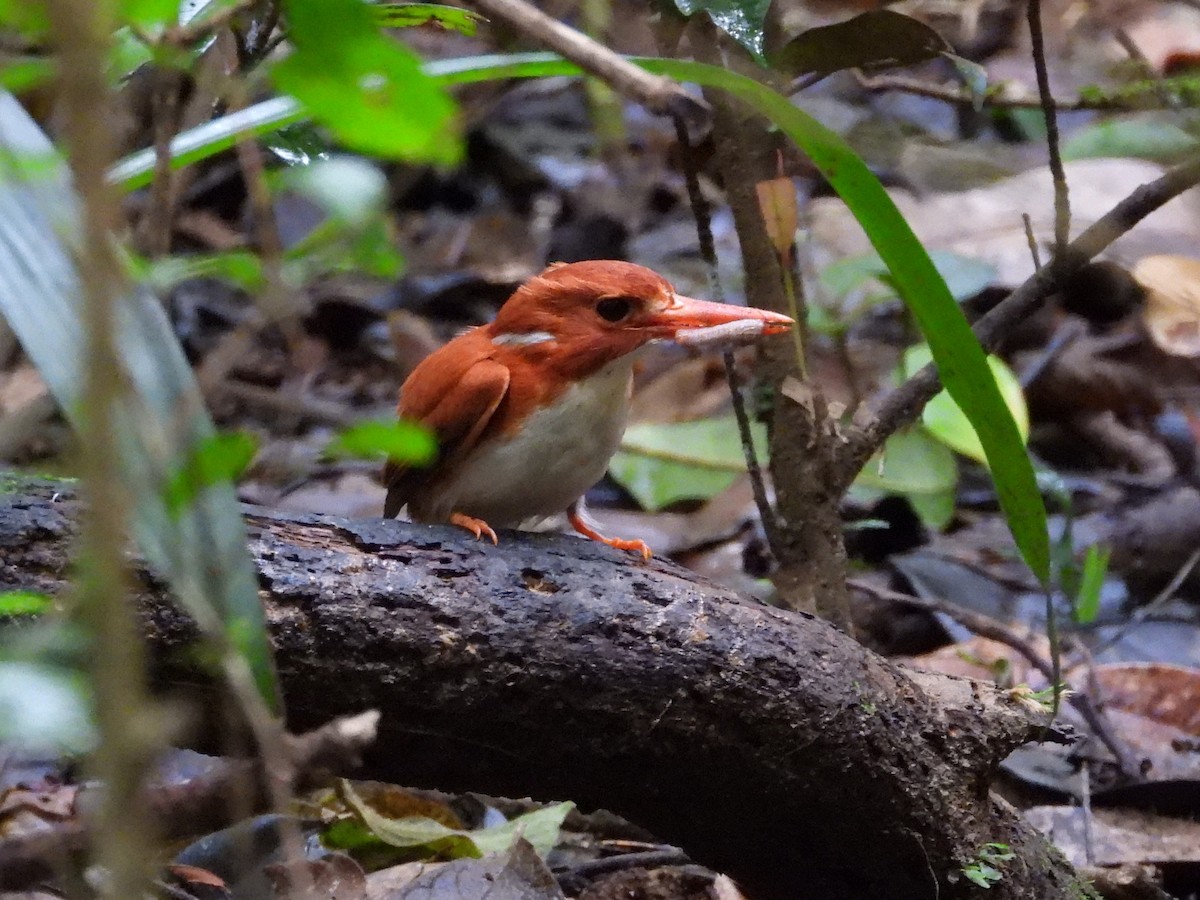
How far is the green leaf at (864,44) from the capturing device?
8.95ft

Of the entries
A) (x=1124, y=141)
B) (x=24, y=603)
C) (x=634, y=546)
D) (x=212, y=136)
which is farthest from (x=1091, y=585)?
(x=24, y=603)

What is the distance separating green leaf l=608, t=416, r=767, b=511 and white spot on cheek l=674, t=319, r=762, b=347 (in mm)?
2200

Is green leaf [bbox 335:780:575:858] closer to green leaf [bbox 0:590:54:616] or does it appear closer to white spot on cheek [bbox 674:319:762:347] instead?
white spot on cheek [bbox 674:319:762:347]

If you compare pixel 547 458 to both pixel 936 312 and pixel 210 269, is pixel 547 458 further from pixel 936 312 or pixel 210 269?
pixel 210 269

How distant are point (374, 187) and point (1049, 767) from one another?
2909 millimetres

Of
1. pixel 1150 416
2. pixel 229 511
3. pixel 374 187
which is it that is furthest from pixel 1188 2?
pixel 1150 416

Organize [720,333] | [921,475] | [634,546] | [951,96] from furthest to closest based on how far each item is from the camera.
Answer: [921,475], [951,96], [634,546], [720,333]

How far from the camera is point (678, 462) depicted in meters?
5.09

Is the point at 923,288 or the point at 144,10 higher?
the point at 144,10

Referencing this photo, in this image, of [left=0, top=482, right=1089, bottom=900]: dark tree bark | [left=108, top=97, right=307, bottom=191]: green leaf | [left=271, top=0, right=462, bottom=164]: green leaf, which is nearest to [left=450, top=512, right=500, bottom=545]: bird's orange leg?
[left=0, top=482, right=1089, bottom=900]: dark tree bark

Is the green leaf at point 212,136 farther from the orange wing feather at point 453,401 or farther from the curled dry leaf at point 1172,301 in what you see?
the curled dry leaf at point 1172,301

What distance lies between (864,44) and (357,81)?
6.55ft

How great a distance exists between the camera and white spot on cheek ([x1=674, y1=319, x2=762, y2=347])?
8.66 ft

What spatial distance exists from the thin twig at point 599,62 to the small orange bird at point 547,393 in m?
1.76
